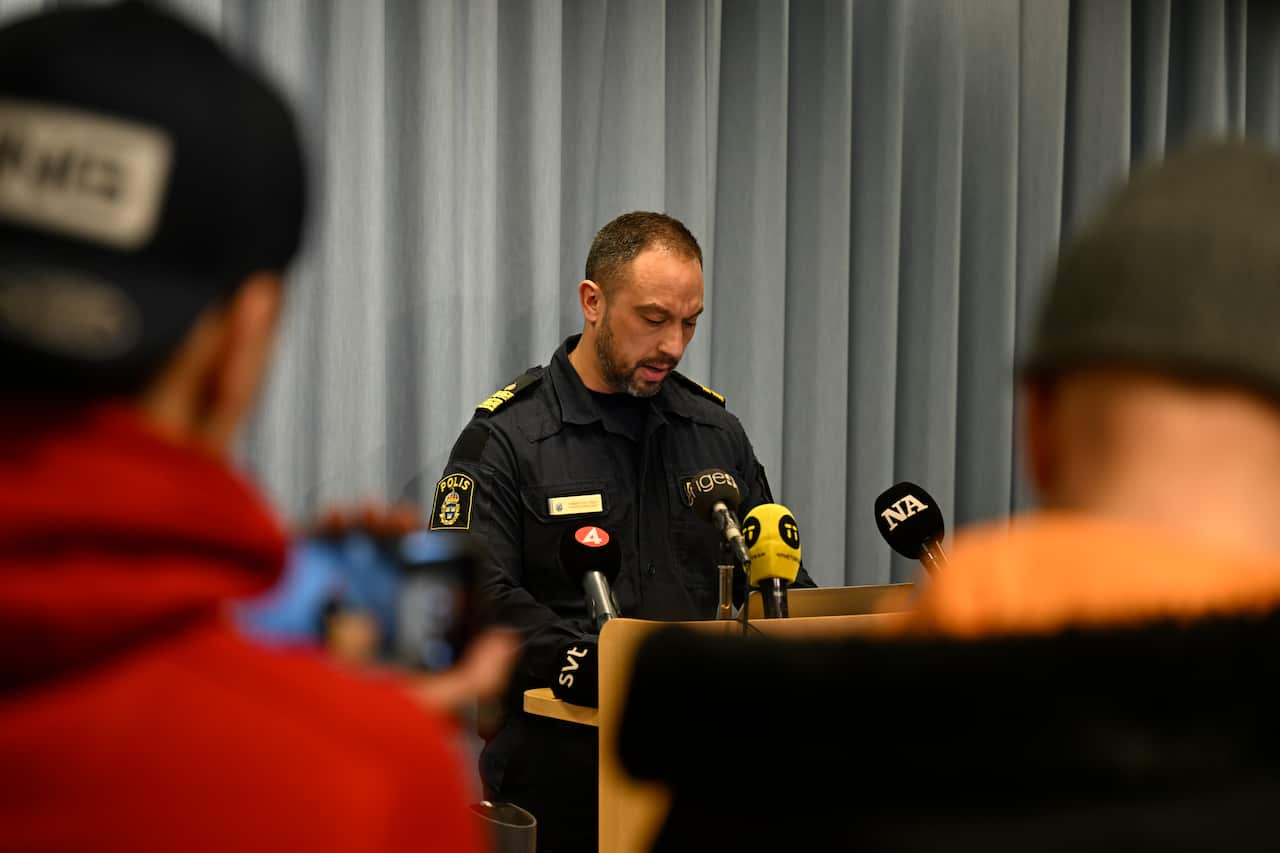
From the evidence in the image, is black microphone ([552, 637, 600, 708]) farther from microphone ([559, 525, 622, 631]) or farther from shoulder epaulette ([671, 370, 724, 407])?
shoulder epaulette ([671, 370, 724, 407])

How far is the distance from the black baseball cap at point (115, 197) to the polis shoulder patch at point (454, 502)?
195 centimetres

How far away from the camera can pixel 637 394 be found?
2.70 m

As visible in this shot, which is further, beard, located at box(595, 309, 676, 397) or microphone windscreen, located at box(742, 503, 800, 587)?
beard, located at box(595, 309, 676, 397)

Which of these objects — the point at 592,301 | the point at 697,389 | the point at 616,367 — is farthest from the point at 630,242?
the point at 697,389

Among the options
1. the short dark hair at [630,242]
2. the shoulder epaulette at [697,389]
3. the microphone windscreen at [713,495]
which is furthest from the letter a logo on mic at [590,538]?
the shoulder epaulette at [697,389]

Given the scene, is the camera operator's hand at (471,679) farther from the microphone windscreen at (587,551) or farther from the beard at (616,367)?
the beard at (616,367)

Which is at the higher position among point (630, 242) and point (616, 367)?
point (630, 242)

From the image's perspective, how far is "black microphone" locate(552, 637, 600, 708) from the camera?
82.6 inches

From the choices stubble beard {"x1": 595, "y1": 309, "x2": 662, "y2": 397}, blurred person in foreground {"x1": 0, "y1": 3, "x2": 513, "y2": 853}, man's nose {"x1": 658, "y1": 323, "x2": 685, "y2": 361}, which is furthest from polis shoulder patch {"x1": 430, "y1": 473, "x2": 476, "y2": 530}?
blurred person in foreground {"x1": 0, "y1": 3, "x2": 513, "y2": 853}

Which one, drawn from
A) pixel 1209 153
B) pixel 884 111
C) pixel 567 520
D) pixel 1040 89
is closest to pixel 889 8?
pixel 884 111

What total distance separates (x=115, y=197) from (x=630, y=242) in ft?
7.33

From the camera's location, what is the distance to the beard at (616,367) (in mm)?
2676

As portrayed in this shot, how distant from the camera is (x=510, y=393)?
106 inches

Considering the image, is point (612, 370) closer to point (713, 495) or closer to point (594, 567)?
point (713, 495)
